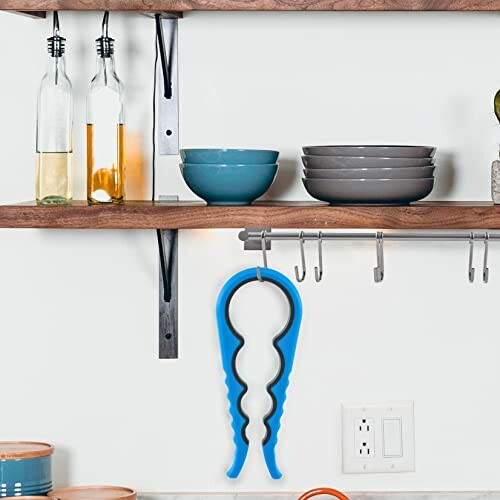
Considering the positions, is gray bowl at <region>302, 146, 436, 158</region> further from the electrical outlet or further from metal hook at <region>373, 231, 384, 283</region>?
the electrical outlet

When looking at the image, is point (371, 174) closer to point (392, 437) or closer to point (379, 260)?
point (379, 260)

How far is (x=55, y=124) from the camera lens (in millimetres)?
1778

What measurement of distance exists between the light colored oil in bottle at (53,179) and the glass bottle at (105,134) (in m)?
0.04

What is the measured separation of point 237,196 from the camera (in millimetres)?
1682

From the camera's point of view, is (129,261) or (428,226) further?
(129,261)

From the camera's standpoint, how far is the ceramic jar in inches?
68.2

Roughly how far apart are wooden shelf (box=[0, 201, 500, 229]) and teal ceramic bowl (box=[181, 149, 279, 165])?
7cm

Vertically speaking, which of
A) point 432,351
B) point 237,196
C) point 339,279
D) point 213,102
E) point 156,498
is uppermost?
point 213,102

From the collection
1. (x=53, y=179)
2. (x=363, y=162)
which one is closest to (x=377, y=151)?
(x=363, y=162)

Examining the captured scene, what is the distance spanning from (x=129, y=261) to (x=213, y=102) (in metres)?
0.32

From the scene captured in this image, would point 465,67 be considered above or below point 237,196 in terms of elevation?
above

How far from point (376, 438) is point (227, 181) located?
57 centimetres

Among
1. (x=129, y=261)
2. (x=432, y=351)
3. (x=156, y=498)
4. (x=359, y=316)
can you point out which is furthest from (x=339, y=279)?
(x=156, y=498)

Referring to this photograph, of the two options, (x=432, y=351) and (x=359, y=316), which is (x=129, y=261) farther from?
(x=432, y=351)
